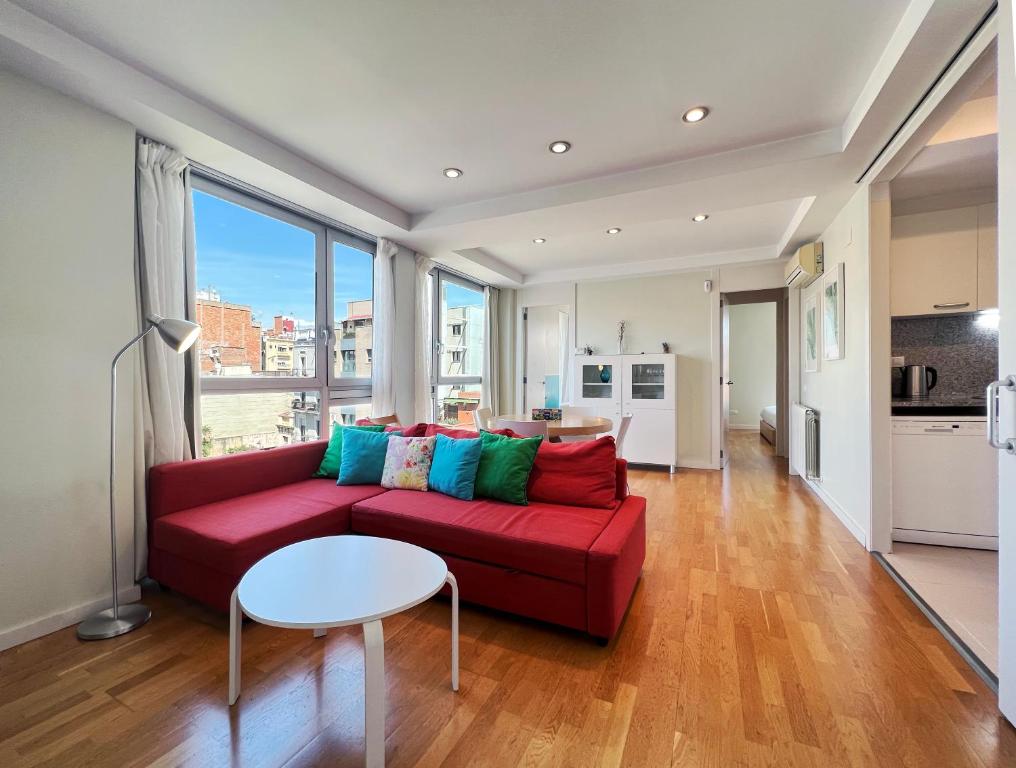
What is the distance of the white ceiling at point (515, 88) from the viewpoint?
1696 mm

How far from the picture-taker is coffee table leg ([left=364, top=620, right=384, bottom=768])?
3.80 ft

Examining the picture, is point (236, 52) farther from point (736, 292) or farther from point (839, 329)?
point (736, 292)

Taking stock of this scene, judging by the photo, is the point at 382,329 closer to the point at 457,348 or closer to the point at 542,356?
the point at 457,348

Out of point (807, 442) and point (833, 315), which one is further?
point (807, 442)

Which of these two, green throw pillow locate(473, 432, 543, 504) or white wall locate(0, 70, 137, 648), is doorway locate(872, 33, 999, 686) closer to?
green throw pillow locate(473, 432, 543, 504)

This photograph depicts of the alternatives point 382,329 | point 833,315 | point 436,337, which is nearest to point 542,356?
point 436,337

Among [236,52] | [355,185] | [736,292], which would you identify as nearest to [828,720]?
[236,52]

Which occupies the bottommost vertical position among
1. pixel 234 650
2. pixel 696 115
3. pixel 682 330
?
pixel 234 650

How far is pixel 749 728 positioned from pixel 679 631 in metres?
0.54

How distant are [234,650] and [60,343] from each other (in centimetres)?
168

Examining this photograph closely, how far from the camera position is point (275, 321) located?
325 cm

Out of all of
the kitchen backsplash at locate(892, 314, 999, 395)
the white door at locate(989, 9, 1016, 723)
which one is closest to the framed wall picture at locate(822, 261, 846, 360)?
the kitchen backsplash at locate(892, 314, 999, 395)

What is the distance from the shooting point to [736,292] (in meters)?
5.18

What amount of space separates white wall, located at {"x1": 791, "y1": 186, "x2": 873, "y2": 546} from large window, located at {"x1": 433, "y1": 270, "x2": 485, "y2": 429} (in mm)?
3615
